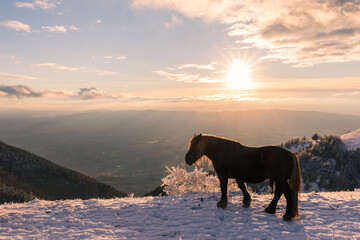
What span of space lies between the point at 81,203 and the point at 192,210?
5040 mm

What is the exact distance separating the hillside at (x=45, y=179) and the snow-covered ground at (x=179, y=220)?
44.6m

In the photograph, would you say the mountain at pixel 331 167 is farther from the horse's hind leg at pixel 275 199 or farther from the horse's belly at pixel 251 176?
the horse's belly at pixel 251 176

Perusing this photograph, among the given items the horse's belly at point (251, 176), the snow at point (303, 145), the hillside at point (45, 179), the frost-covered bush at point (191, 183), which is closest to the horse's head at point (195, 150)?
the horse's belly at point (251, 176)

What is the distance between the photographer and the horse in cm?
712

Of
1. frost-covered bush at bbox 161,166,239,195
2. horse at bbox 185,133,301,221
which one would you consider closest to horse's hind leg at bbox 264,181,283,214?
horse at bbox 185,133,301,221

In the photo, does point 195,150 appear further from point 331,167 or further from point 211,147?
point 331,167

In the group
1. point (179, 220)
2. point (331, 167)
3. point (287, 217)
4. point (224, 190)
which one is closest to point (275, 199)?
point (287, 217)

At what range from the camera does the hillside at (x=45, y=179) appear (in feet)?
164

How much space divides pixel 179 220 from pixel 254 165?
316 centimetres

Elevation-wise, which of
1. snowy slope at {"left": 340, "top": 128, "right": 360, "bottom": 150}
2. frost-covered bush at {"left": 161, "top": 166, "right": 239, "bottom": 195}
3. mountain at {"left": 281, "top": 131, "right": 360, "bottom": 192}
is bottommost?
mountain at {"left": 281, "top": 131, "right": 360, "bottom": 192}

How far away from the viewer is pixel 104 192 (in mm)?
57438

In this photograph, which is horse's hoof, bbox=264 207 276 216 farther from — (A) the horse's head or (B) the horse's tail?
(A) the horse's head

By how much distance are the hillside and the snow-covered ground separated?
4459 cm

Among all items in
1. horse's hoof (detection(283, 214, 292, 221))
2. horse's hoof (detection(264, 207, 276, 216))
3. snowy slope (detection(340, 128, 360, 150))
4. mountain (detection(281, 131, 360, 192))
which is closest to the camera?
horse's hoof (detection(283, 214, 292, 221))
